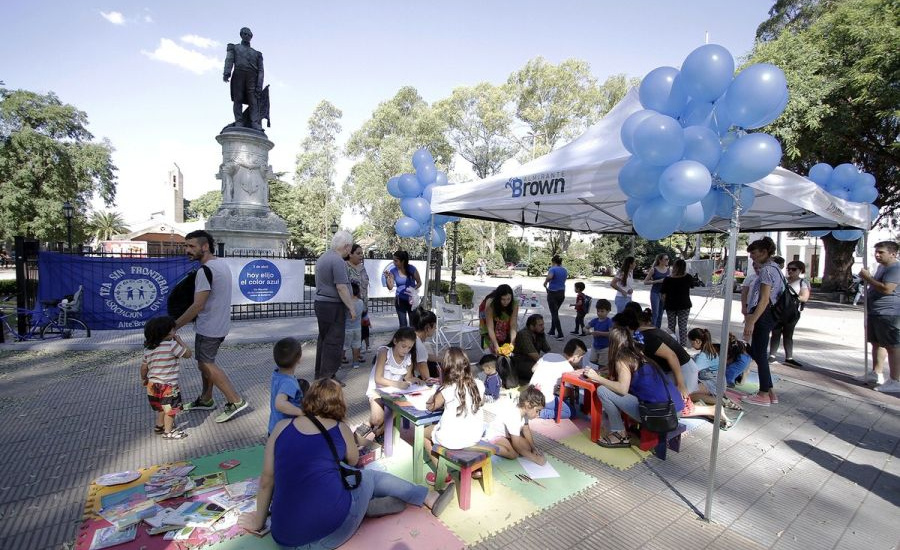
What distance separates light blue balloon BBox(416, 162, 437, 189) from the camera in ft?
24.2

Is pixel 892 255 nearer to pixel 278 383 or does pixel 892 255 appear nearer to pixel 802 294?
pixel 802 294

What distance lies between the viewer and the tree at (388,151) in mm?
25906

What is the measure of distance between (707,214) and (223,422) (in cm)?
518

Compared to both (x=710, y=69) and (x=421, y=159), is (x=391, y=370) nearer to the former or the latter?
(x=710, y=69)

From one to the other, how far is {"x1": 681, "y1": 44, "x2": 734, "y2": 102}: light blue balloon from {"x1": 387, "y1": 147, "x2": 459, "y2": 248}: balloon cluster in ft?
14.5

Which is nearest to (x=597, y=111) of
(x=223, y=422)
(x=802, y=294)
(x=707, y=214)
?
(x=802, y=294)

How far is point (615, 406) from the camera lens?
4.04m

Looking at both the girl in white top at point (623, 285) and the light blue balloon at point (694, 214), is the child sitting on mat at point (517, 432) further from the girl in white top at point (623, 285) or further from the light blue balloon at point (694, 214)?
the girl in white top at point (623, 285)

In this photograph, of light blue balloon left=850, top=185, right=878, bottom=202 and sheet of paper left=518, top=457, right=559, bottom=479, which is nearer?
sheet of paper left=518, top=457, right=559, bottom=479

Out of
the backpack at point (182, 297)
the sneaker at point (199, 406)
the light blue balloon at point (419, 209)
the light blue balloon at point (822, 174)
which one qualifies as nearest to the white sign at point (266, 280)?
the light blue balloon at point (419, 209)

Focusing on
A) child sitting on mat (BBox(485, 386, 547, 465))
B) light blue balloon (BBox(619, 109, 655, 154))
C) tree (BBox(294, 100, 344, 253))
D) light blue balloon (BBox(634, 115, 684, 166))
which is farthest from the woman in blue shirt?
tree (BBox(294, 100, 344, 253))

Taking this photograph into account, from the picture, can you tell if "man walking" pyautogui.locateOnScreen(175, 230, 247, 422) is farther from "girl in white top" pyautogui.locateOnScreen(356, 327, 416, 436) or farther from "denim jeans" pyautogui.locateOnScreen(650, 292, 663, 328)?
A: "denim jeans" pyautogui.locateOnScreen(650, 292, 663, 328)

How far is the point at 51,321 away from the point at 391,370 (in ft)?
24.9

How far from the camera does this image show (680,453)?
13.0 feet
